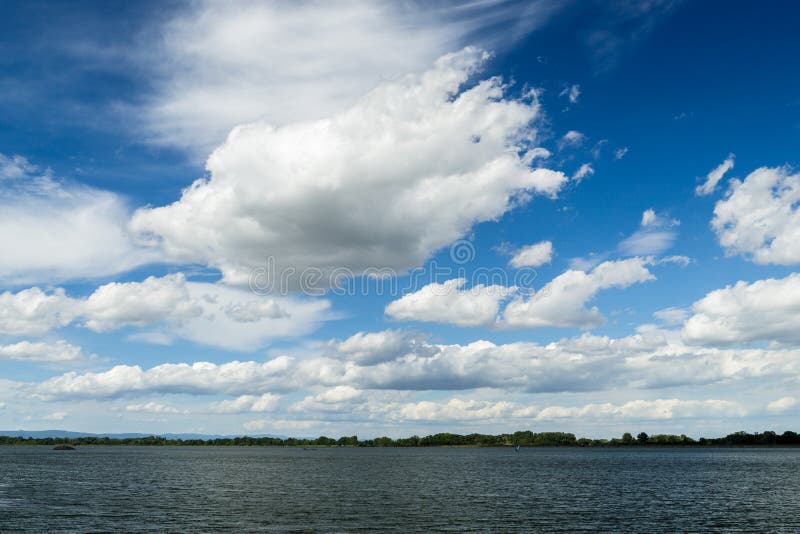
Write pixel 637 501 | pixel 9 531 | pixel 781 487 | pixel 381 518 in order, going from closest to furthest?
pixel 9 531, pixel 381 518, pixel 637 501, pixel 781 487

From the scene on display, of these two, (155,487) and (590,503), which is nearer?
(590,503)

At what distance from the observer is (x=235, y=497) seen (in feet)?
326

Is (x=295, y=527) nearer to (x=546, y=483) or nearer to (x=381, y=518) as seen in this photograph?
(x=381, y=518)

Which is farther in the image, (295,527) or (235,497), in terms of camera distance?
(235,497)

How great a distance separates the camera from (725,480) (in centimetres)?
14762

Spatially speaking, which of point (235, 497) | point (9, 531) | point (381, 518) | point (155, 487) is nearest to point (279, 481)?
point (155, 487)

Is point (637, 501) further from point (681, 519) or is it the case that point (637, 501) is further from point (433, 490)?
point (433, 490)

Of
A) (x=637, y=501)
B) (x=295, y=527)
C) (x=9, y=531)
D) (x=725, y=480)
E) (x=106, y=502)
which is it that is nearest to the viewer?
(x=9, y=531)

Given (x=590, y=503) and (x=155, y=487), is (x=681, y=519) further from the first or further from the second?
(x=155, y=487)

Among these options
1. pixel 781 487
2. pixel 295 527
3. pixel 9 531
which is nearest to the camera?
pixel 9 531

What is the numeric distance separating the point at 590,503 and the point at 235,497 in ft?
184

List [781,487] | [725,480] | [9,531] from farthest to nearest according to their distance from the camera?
[725,480] < [781,487] < [9,531]

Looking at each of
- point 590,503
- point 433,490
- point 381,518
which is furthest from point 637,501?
point 381,518

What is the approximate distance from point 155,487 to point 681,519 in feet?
300
